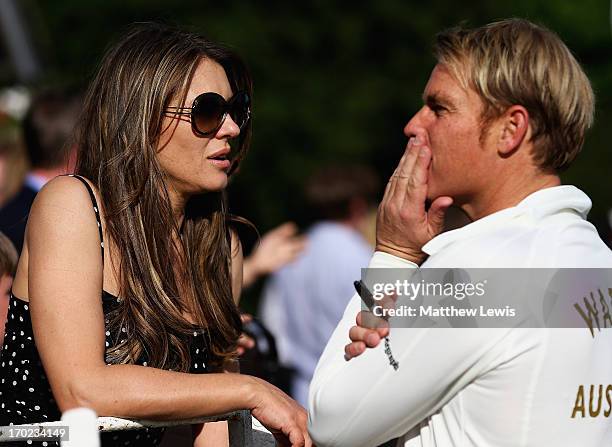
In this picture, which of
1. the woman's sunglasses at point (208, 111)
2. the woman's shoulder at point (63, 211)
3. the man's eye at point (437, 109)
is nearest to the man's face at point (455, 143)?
the man's eye at point (437, 109)

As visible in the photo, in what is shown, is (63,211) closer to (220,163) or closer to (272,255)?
(220,163)

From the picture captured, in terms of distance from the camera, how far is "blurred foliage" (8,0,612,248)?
1541cm

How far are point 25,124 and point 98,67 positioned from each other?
2317mm

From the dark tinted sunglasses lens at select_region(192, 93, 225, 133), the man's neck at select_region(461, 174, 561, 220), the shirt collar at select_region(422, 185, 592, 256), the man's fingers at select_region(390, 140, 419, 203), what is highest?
the dark tinted sunglasses lens at select_region(192, 93, 225, 133)

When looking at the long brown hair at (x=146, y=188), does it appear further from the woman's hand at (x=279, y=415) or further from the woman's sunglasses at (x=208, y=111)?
the woman's hand at (x=279, y=415)

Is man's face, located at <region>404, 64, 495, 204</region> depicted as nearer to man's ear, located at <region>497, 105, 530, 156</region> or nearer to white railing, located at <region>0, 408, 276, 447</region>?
man's ear, located at <region>497, 105, 530, 156</region>

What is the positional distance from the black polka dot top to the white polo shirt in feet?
1.79

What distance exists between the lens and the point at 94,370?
251 centimetres

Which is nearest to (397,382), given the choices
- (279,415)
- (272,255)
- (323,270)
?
(279,415)

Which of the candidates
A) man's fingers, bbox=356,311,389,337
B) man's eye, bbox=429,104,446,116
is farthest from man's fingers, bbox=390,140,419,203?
man's fingers, bbox=356,311,389,337

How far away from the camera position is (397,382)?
7.98 feet

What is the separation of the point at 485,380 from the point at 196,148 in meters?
1.06

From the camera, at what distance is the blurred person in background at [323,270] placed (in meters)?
6.99

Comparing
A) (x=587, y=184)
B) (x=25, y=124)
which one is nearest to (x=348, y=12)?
(x=587, y=184)
